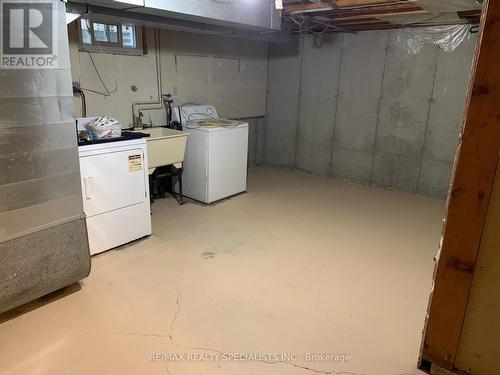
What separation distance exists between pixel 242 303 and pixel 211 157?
203 cm

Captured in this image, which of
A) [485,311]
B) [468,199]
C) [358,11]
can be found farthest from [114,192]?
[358,11]

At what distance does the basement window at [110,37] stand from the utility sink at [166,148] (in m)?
0.89

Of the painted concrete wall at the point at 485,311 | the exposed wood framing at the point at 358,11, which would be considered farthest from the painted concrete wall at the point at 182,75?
the painted concrete wall at the point at 485,311

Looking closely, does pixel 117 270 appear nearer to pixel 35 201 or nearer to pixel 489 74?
pixel 35 201

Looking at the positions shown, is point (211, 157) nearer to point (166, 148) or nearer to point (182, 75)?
point (166, 148)

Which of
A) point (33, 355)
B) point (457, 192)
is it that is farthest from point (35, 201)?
point (457, 192)

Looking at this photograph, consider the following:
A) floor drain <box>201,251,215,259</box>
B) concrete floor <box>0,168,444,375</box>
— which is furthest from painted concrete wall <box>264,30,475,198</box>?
floor drain <box>201,251,215,259</box>

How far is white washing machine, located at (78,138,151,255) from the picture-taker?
2.75 meters

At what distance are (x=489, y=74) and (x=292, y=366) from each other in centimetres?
161

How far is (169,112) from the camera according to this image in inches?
171

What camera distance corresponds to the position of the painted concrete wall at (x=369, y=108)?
448 centimetres

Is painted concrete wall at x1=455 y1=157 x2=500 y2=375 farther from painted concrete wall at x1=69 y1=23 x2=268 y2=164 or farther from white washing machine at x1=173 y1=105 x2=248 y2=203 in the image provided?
painted concrete wall at x1=69 y1=23 x2=268 y2=164

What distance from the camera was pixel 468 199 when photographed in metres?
1.54

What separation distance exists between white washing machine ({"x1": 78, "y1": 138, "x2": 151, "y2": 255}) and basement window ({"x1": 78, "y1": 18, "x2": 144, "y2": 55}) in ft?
4.33
